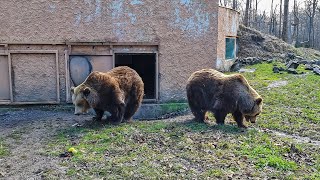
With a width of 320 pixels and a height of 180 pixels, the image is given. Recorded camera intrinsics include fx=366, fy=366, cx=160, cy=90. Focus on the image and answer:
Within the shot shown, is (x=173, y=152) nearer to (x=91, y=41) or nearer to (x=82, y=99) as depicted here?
(x=82, y=99)

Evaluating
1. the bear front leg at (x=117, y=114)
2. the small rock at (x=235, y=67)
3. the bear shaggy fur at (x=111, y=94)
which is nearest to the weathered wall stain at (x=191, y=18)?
the bear shaggy fur at (x=111, y=94)

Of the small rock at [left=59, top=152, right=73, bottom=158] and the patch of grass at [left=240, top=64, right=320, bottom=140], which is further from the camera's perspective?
the patch of grass at [left=240, top=64, right=320, bottom=140]

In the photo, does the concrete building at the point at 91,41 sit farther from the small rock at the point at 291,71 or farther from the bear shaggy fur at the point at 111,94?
the small rock at the point at 291,71

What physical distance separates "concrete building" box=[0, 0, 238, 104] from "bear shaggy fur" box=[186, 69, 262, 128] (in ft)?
8.85

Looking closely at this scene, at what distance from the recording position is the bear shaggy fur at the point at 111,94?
9172mm

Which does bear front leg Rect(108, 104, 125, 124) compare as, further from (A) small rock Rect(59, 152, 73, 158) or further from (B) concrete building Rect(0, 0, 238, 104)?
(B) concrete building Rect(0, 0, 238, 104)

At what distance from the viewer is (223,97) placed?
31.1 feet

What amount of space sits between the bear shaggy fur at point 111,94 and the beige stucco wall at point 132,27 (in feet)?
8.22

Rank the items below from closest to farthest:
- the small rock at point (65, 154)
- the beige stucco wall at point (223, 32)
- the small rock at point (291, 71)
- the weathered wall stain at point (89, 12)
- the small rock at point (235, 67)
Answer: the small rock at point (65, 154), the weathered wall stain at point (89, 12), the small rock at point (291, 71), the beige stucco wall at point (223, 32), the small rock at point (235, 67)

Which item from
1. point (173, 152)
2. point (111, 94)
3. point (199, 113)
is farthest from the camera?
point (199, 113)

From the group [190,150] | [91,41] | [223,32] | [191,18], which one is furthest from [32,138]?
[223,32]

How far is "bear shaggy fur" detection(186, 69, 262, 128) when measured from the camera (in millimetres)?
9422

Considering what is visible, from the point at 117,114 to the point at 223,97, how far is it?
2.80m

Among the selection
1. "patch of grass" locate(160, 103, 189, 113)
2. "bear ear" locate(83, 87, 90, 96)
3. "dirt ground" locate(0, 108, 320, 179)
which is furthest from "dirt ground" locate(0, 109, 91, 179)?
"patch of grass" locate(160, 103, 189, 113)
